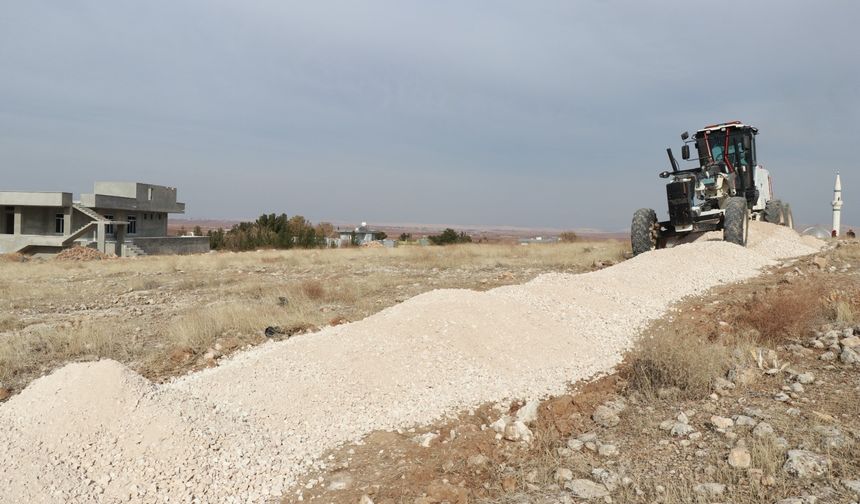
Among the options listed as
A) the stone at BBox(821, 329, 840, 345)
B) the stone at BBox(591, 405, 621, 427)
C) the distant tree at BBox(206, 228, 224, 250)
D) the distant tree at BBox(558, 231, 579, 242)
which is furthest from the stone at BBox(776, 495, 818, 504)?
the distant tree at BBox(206, 228, 224, 250)

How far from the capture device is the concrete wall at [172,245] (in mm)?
35666

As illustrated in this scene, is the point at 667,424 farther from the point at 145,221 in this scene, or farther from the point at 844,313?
the point at 145,221

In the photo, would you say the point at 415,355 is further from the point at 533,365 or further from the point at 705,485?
the point at 705,485

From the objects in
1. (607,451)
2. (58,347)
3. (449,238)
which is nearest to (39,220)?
(449,238)

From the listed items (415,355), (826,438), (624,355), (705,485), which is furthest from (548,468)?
(624,355)

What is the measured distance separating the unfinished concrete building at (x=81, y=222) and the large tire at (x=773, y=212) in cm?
3125

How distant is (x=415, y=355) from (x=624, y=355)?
2.40 meters

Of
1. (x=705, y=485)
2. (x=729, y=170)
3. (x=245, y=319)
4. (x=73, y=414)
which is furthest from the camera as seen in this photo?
(x=729, y=170)

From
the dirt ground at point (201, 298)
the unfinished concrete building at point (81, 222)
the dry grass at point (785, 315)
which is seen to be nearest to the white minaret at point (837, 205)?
the dirt ground at point (201, 298)

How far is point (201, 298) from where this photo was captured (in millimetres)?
12461

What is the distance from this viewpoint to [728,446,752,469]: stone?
3.60 m

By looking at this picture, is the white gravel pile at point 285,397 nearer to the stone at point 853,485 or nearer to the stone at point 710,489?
the stone at point 710,489

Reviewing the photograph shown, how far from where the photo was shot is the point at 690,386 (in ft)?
16.4

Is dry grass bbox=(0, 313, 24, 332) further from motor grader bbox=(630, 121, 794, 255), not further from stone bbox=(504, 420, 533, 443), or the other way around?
motor grader bbox=(630, 121, 794, 255)
